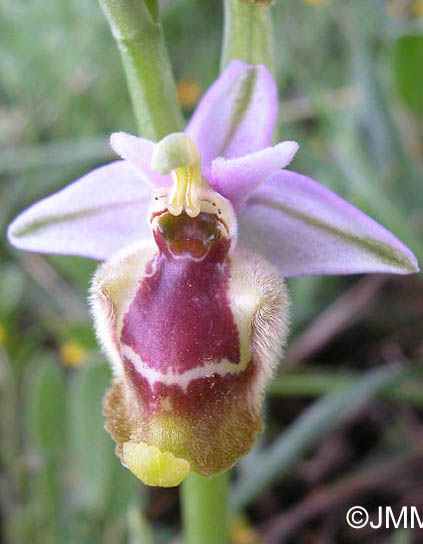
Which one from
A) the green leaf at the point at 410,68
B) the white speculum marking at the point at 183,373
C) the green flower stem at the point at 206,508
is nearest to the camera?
the white speculum marking at the point at 183,373

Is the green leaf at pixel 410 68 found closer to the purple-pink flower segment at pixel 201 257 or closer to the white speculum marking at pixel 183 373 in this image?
the purple-pink flower segment at pixel 201 257

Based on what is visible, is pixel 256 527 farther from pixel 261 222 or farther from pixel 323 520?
pixel 261 222

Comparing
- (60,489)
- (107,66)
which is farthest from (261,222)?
Result: (107,66)

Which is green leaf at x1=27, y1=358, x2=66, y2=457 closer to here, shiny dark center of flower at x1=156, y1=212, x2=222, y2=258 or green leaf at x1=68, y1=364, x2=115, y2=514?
green leaf at x1=68, y1=364, x2=115, y2=514

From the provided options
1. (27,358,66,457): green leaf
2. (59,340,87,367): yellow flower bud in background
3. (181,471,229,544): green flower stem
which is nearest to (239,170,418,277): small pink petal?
(181,471,229,544): green flower stem

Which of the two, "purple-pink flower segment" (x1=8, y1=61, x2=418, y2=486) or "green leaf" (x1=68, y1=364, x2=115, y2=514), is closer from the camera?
"purple-pink flower segment" (x1=8, y1=61, x2=418, y2=486)

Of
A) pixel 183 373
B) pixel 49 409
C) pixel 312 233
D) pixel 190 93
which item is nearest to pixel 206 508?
pixel 183 373

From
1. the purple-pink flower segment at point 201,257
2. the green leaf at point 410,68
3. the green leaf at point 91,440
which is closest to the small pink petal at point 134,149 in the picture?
the purple-pink flower segment at point 201,257
